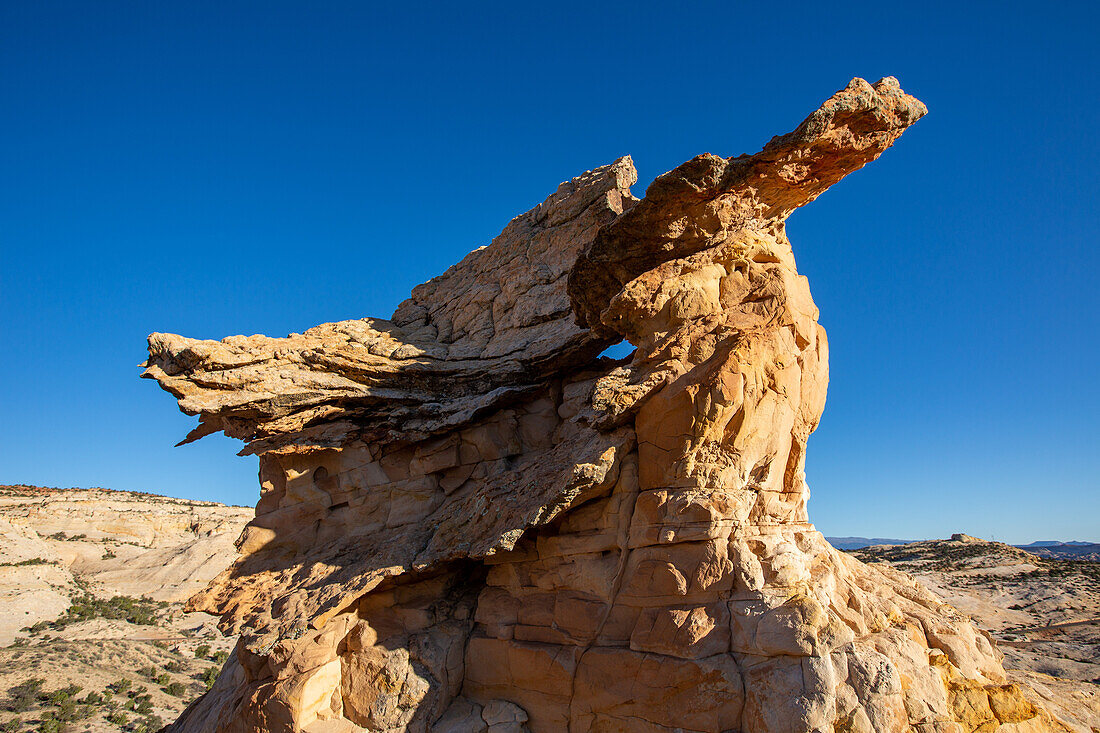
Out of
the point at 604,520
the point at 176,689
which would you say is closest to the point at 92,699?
the point at 176,689

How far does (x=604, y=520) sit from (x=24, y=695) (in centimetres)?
3166

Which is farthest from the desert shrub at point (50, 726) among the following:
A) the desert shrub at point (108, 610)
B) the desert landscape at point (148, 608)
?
the desert shrub at point (108, 610)

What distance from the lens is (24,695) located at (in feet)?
89.1

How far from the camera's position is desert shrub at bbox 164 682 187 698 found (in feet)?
103

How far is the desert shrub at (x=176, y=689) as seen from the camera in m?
31.3

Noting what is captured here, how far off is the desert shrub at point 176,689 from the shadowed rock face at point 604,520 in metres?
20.3

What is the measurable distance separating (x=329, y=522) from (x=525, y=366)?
22.6ft

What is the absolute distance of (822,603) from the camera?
34.8 feet

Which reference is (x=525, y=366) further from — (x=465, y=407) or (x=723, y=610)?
(x=723, y=610)

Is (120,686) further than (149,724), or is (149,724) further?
(120,686)

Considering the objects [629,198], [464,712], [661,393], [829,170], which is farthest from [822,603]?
[629,198]

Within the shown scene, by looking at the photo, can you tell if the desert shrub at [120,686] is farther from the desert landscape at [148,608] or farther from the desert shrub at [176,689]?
the desert shrub at [176,689]

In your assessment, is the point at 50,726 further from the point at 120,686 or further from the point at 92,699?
the point at 120,686

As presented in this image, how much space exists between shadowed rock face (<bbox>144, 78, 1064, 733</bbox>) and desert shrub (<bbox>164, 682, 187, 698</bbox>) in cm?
2027
